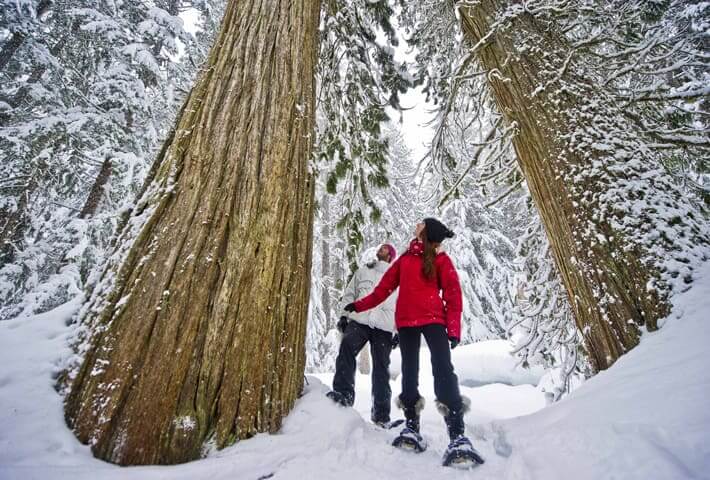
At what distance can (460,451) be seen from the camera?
194 cm

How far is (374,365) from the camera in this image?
11.8ft

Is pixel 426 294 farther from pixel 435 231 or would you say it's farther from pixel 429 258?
pixel 435 231

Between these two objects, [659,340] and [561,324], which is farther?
[561,324]

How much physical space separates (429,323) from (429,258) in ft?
1.64

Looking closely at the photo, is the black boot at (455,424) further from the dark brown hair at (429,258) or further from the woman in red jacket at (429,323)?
the dark brown hair at (429,258)

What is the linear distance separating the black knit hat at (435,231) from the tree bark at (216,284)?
1.01 meters

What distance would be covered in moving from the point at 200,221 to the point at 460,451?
1.94 m

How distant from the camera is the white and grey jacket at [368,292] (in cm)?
354

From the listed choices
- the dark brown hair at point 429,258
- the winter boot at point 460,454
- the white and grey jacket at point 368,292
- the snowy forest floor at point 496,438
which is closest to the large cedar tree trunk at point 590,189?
the snowy forest floor at point 496,438

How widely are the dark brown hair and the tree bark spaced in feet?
3.09

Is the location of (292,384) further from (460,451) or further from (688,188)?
(688,188)

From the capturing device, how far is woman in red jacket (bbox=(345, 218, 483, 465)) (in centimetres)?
226

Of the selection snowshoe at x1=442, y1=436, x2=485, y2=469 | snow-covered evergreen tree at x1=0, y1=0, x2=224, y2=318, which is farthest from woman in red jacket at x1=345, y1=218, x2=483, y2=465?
snow-covered evergreen tree at x1=0, y1=0, x2=224, y2=318

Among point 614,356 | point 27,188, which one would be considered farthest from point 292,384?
point 27,188
